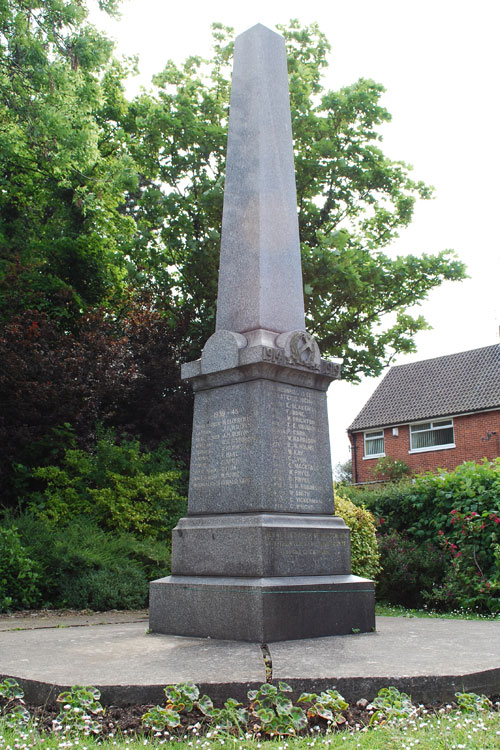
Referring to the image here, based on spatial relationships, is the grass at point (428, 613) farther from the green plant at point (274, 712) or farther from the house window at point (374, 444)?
the house window at point (374, 444)

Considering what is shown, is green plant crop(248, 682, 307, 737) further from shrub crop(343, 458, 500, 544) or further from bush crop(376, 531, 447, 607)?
bush crop(376, 531, 447, 607)

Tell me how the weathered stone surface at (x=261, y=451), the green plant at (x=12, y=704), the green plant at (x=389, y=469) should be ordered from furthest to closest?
the green plant at (x=389, y=469) → the weathered stone surface at (x=261, y=451) → the green plant at (x=12, y=704)

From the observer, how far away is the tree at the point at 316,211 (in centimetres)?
1788

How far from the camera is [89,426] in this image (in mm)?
14992

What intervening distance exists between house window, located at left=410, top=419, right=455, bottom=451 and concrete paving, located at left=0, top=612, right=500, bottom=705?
869 inches

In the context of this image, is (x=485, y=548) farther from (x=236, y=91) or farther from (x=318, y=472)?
(x=236, y=91)

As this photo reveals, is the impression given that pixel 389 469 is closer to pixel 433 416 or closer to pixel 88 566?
pixel 433 416

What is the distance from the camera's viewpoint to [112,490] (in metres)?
13.1

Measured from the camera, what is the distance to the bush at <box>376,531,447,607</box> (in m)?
10.8

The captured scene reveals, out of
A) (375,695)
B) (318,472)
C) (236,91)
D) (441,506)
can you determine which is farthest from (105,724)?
(441,506)

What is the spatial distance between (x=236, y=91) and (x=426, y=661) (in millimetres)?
5935

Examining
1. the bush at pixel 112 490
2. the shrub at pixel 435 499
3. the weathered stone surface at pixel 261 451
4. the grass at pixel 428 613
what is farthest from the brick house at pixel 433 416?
the weathered stone surface at pixel 261 451

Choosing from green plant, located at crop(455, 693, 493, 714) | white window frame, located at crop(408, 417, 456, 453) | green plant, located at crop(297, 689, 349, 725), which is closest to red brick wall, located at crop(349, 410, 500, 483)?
white window frame, located at crop(408, 417, 456, 453)

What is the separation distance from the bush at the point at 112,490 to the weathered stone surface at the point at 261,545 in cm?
622
